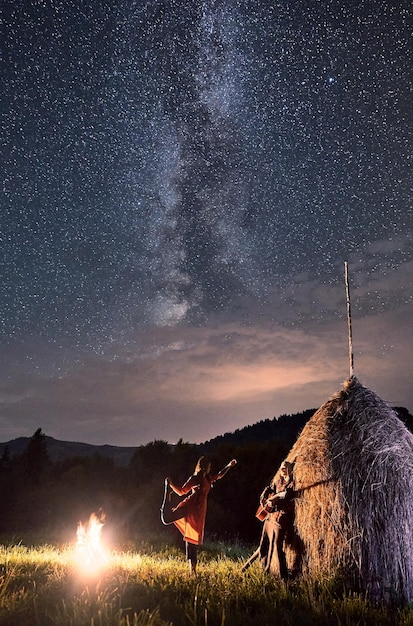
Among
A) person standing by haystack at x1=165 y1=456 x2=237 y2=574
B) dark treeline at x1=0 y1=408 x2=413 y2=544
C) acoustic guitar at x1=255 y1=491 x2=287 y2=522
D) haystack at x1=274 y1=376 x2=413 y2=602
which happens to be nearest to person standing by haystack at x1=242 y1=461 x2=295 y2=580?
acoustic guitar at x1=255 y1=491 x2=287 y2=522

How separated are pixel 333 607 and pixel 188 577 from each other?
2550 millimetres

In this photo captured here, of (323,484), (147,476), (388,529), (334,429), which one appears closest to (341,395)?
(334,429)

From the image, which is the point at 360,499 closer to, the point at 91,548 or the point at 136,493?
the point at 91,548

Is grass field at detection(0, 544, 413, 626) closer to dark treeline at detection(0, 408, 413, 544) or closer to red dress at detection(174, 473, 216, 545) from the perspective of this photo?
red dress at detection(174, 473, 216, 545)

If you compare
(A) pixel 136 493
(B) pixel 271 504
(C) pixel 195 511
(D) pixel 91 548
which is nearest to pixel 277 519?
(B) pixel 271 504

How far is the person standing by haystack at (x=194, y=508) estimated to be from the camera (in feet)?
30.8

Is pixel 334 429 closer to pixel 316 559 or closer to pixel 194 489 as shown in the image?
pixel 316 559

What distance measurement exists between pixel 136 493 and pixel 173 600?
73.8 feet

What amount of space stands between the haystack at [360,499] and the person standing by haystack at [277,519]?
0.15 meters

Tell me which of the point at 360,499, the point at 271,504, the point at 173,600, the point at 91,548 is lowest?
the point at 173,600

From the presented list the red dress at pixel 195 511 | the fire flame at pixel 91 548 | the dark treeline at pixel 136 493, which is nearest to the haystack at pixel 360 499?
the red dress at pixel 195 511

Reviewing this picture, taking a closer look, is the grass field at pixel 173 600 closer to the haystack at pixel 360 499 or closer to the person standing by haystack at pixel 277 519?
the person standing by haystack at pixel 277 519

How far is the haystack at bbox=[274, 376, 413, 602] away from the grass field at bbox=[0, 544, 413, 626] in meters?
0.38

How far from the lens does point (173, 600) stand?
6.93m
